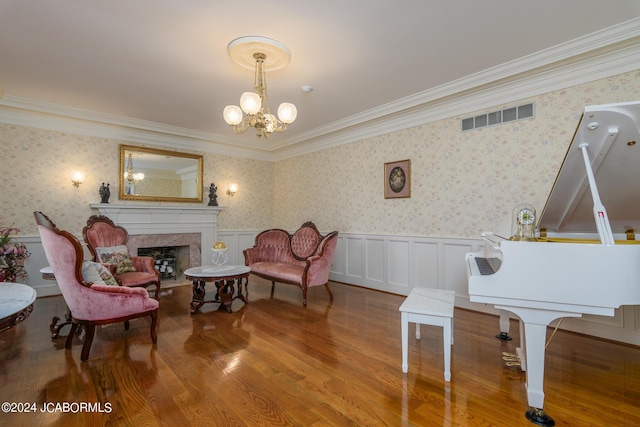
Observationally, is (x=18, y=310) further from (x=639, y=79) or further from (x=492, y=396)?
(x=639, y=79)

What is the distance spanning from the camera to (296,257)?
494 centimetres

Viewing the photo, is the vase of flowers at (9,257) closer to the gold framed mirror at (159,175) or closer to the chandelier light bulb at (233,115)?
the gold framed mirror at (159,175)

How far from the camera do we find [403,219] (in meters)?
4.53

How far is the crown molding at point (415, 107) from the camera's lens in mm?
2785

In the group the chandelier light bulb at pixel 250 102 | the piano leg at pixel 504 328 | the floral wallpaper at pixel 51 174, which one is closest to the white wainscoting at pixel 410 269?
the piano leg at pixel 504 328

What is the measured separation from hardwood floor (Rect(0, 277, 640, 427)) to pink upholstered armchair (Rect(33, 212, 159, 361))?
12.0 inches

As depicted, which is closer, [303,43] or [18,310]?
[18,310]

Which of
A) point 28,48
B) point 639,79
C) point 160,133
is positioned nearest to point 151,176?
point 160,133

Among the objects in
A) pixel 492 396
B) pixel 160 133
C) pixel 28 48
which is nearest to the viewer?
pixel 492 396

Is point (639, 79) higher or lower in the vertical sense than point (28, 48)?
lower

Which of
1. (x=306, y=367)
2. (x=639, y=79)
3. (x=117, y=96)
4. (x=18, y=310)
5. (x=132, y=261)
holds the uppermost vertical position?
(x=117, y=96)

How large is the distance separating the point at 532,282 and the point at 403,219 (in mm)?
2842

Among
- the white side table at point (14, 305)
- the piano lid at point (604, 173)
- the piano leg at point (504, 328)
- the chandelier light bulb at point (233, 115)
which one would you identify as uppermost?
the chandelier light bulb at point (233, 115)

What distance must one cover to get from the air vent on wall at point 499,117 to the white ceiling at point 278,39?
22.8 inches
